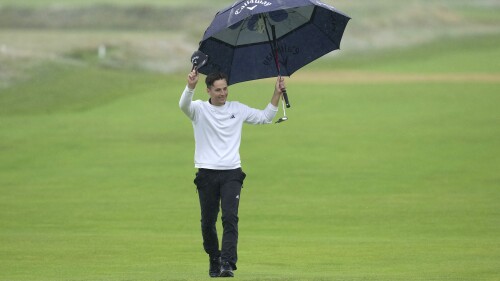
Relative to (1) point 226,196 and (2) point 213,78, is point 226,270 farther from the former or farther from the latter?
(2) point 213,78

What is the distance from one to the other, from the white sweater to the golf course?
1066 mm

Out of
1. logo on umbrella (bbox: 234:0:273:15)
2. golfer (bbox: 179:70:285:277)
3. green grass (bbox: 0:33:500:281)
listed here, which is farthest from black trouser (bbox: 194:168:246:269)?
logo on umbrella (bbox: 234:0:273:15)

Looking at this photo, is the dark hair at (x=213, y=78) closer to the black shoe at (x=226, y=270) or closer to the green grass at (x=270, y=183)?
the black shoe at (x=226, y=270)

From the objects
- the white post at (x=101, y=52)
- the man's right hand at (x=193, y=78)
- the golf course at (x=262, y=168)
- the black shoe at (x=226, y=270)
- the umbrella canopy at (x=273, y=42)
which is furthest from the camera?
the white post at (x=101, y=52)

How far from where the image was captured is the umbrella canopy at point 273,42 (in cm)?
1241

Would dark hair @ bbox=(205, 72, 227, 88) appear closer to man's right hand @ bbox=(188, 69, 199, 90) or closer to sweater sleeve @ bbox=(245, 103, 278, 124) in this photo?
man's right hand @ bbox=(188, 69, 199, 90)

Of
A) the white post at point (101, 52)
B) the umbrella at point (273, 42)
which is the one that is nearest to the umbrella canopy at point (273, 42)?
the umbrella at point (273, 42)

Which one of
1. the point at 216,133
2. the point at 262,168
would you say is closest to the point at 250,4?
the point at 216,133

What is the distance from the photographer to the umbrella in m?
12.4

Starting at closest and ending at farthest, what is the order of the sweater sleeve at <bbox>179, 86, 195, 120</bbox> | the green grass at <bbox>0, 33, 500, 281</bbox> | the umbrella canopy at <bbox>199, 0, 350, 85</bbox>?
the sweater sleeve at <bbox>179, 86, 195, 120</bbox> → the umbrella canopy at <bbox>199, 0, 350, 85</bbox> → the green grass at <bbox>0, 33, 500, 281</bbox>

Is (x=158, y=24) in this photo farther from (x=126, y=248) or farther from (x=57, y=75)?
(x=126, y=248)

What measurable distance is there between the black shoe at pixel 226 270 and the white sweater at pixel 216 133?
0.86m

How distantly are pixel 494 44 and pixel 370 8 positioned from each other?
1589 centimetres

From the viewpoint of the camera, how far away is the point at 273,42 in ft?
41.0
